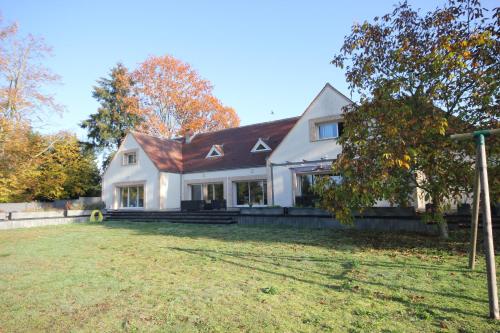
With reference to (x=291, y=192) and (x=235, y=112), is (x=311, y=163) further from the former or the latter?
(x=235, y=112)

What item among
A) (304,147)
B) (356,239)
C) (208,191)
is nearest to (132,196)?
(208,191)

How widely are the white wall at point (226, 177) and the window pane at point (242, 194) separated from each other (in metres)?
0.41

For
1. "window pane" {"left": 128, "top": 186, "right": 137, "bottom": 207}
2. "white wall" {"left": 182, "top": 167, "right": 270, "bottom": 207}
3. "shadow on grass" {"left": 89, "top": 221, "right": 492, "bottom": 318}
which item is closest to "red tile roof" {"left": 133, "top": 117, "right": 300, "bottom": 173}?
"white wall" {"left": 182, "top": 167, "right": 270, "bottom": 207}

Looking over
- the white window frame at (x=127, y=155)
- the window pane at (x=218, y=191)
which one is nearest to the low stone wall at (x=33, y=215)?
the white window frame at (x=127, y=155)

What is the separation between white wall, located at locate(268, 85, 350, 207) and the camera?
64.0 ft

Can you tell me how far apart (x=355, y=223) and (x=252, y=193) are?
10643 mm

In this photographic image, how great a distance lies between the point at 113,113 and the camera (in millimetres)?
40531

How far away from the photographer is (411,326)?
164 inches

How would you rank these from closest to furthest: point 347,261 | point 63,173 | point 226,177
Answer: point 347,261
point 226,177
point 63,173

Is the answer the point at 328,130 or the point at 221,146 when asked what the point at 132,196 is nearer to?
the point at 221,146

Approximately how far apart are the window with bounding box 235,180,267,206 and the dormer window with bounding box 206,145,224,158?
12.1 ft

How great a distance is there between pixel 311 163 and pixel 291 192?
91.0 inches

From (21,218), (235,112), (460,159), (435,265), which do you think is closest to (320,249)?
(435,265)

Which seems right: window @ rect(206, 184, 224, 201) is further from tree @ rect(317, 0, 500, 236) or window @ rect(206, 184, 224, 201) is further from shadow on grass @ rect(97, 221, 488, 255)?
tree @ rect(317, 0, 500, 236)
